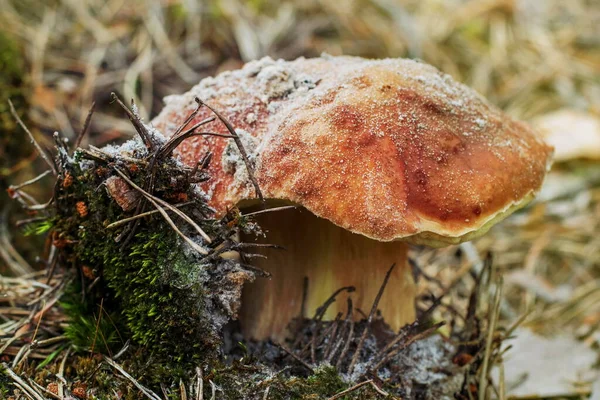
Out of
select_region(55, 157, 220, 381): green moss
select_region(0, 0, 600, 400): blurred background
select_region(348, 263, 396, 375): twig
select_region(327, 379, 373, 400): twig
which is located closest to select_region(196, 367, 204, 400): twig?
select_region(55, 157, 220, 381): green moss

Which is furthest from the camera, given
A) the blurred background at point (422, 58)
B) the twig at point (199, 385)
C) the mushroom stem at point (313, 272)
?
the blurred background at point (422, 58)

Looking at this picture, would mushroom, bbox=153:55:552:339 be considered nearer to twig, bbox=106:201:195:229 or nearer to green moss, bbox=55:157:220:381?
twig, bbox=106:201:195:229

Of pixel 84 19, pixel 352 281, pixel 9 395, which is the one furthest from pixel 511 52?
pixel 9 395

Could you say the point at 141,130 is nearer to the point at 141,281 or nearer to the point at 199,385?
the point at 141,281

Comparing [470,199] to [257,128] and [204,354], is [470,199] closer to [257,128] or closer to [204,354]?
[257,128]

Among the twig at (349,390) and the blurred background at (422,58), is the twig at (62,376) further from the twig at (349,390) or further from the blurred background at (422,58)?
the blurred background at (422,58)

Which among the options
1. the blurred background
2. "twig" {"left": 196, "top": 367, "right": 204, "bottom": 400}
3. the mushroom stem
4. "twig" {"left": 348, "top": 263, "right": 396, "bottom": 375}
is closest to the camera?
"twig" {"left": 196, "top": 367, "right": 204, "bottom": 400}

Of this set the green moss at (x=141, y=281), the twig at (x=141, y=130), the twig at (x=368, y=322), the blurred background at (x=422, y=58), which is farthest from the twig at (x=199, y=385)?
the blurred background at (x=422, y=58)
